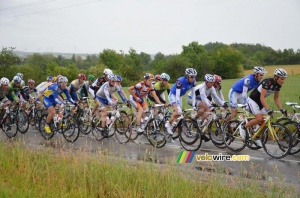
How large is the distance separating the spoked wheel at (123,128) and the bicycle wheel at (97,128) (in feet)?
2.18

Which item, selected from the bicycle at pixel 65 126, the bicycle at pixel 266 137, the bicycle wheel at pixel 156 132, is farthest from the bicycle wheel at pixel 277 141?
the bicycle at pixel 65 126

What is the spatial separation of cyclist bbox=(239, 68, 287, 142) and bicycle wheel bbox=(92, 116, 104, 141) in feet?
16.0

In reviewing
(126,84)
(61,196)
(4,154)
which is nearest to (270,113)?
(61,196)

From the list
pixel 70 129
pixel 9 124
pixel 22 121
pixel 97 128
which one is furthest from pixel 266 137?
pixel 9 124

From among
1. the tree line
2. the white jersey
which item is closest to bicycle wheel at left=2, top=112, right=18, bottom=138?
the white jersey

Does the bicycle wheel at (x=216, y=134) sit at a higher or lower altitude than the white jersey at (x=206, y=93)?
lower

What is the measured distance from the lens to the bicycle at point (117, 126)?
35.8ft

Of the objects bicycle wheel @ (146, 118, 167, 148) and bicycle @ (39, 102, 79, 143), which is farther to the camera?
bicycle @ (39, 102, 79, 143)

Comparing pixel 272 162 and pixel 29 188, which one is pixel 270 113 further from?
pixel 29 188

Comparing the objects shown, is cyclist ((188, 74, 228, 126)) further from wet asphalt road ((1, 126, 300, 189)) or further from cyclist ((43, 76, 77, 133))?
cyclist ((43, 76, 77, 133))

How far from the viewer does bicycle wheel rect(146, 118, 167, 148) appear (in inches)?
400

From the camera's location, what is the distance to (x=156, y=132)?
10.2 m

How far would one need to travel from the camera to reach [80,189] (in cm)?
545

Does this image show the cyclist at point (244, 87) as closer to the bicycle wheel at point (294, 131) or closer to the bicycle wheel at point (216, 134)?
the bicycle wheel at point (216, 134)
